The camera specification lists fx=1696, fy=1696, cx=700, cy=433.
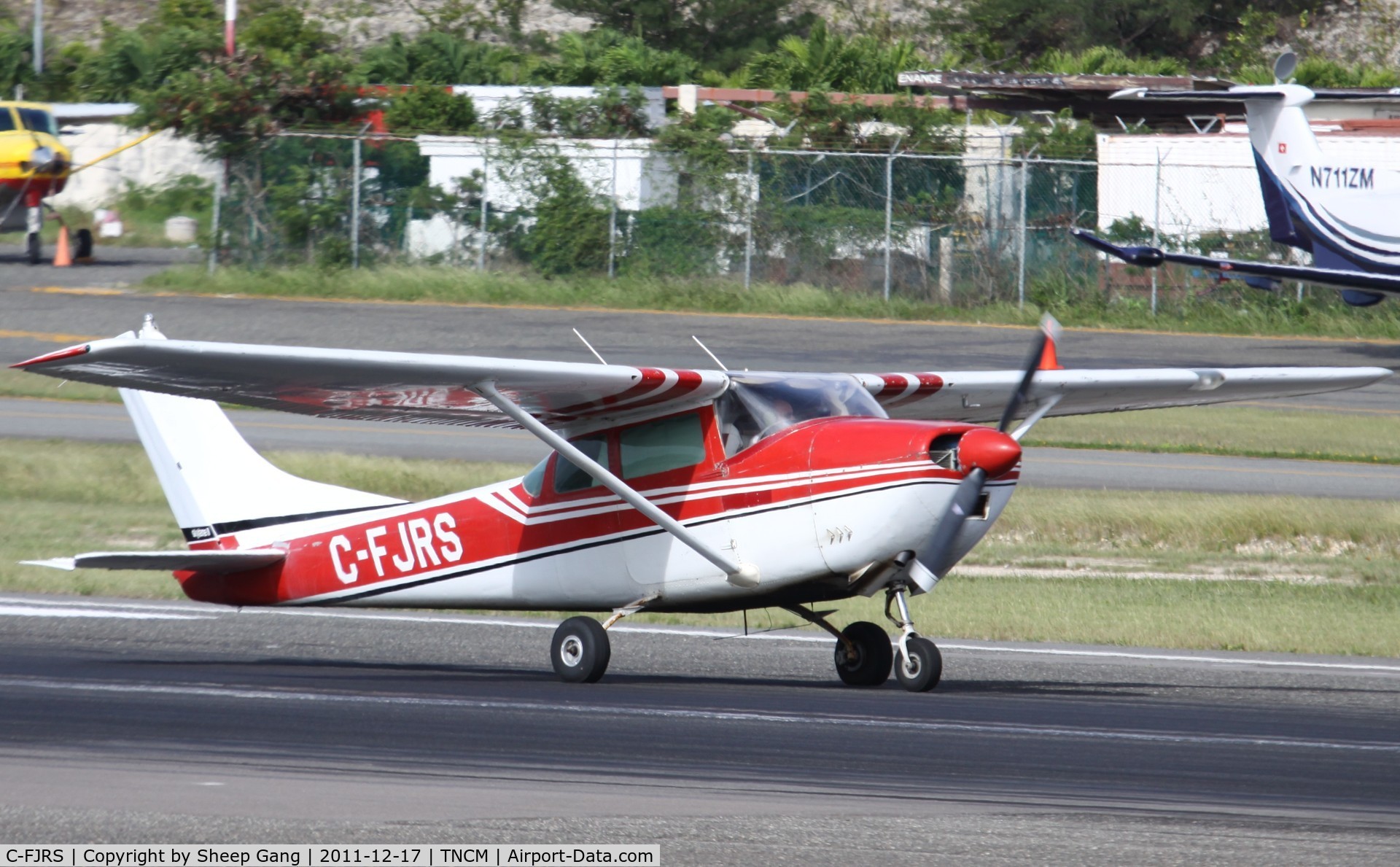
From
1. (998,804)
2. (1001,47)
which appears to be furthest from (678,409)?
(1001,47)

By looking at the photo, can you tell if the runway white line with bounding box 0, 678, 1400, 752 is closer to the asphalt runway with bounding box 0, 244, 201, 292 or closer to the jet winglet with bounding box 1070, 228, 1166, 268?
the jet winglet with bounding box 1070, 228, 1166, 268

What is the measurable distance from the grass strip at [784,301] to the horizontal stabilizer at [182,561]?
23424mm

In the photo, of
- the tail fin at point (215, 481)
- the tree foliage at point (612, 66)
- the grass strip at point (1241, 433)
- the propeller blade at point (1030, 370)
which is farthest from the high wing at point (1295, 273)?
the tree foliage at point (612, 66)

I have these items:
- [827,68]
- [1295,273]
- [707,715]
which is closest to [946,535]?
[707,715]

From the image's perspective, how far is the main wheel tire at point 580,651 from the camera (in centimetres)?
1036

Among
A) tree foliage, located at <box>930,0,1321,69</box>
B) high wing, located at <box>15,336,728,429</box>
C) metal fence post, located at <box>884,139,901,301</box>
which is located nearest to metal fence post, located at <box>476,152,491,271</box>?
metal fence post, located at <box>884,139,901,301</box>

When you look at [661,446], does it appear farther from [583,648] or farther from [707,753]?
[707,753]

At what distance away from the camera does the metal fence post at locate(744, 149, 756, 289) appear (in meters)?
35.7

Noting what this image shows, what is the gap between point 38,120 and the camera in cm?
3825

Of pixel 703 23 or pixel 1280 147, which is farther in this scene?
pixel 703 23

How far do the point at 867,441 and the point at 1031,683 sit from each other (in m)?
2.58

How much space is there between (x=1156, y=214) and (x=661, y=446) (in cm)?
2660

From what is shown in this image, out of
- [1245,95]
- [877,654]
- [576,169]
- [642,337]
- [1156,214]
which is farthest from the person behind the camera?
[576,169]

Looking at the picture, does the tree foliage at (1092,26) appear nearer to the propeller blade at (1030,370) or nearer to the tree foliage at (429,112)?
the tree foliage at (429,112)
